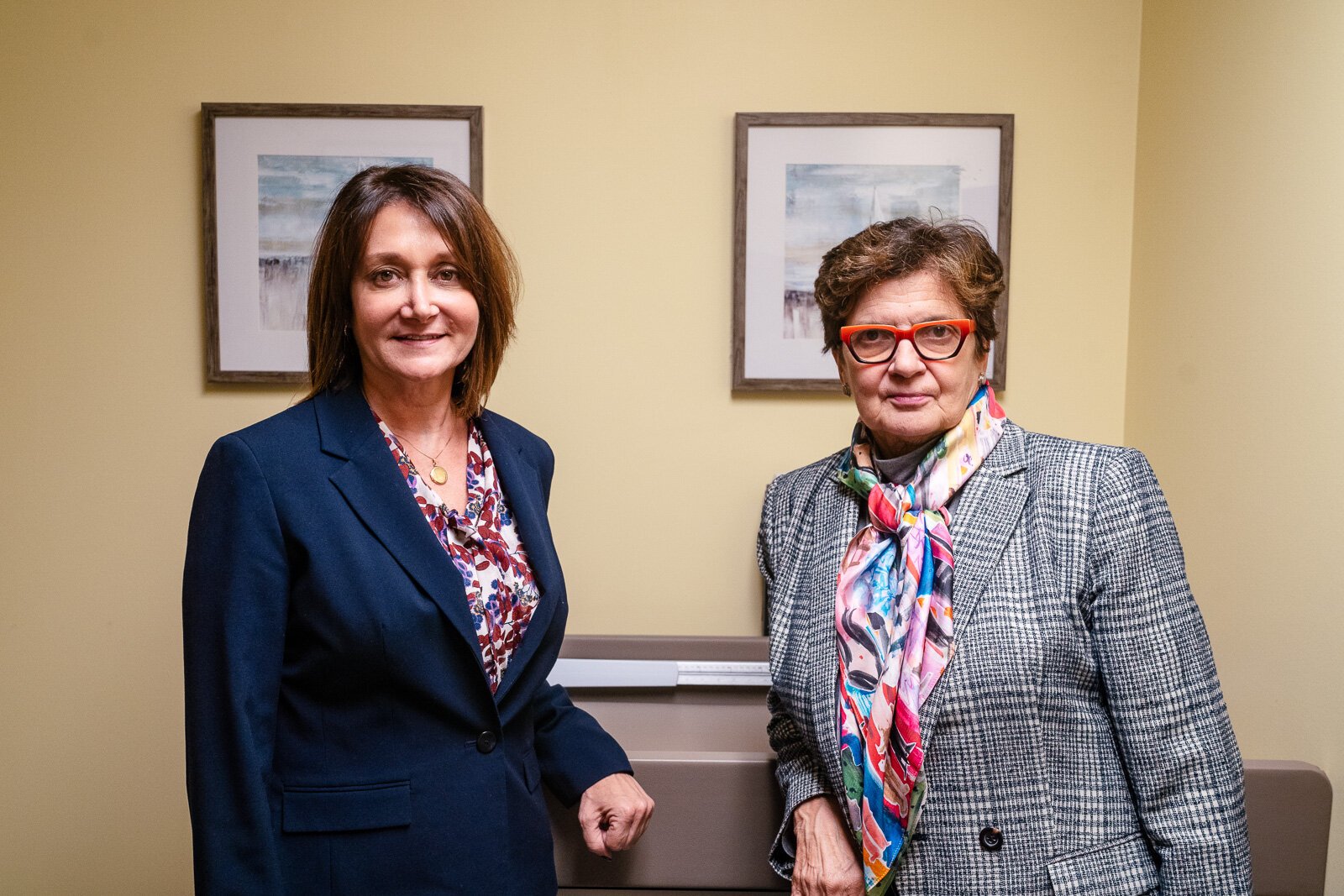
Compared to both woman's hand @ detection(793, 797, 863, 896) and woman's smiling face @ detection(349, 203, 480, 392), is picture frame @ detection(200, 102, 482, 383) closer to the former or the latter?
woman's smiling face @ detection(349, 203, 480, 392)

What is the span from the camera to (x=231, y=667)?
1096mm

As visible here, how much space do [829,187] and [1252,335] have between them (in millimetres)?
923

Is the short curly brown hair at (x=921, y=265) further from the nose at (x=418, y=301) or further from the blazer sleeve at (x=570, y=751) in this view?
the blazer sleeve at (x=570, y=751)

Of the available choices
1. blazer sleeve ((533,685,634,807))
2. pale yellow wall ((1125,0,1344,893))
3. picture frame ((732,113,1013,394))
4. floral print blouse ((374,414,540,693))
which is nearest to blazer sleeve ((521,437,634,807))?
blazer sleeve ((533,685,634,807))

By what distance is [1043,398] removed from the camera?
229 centimetres

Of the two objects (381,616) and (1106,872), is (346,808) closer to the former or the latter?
(381,616)

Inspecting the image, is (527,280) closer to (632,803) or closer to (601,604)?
(601,604)

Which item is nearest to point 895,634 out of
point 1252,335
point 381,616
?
point 381,616

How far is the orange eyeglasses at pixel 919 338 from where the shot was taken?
1270 millimetres

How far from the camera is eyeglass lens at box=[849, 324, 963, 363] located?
127 centimetres

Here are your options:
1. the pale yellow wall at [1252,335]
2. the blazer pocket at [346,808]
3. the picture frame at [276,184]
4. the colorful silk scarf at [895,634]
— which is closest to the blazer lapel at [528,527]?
the blazer pocket at [346,808]

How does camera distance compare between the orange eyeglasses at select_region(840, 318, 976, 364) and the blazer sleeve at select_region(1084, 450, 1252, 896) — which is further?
the orange eyeglasses at select_region(840, 318, 976, 364)

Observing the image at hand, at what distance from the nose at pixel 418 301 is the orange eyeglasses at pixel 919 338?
554 mm

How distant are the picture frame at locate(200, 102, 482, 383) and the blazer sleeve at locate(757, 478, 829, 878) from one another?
51.2 inches
